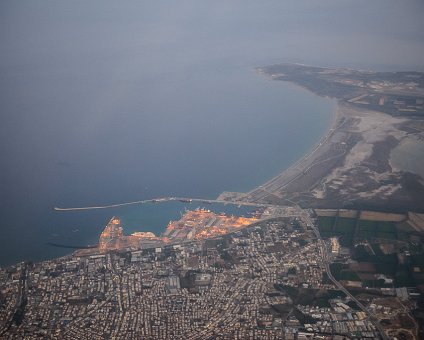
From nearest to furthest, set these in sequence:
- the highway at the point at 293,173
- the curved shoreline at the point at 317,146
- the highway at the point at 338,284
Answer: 1. the highway at the point at 338,284
2. the highway at the point at 293,173
3. the curved shoreline at the point at 317,146

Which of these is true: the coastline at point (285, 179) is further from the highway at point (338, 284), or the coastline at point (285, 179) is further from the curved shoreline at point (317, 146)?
the highway at point (338, 284)

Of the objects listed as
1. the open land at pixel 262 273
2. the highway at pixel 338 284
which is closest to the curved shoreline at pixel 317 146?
the open land at pixel 262 273

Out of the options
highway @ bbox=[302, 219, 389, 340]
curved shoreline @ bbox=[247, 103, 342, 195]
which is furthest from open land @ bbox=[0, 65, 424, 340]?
curved shoreline @ bbox=[247, 103, 342, 195]

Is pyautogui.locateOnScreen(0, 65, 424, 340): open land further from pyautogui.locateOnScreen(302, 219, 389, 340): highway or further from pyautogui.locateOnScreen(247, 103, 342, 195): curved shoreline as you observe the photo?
pyautogui.locateOnScreen(247, 103, 342, 195): curved shoreline

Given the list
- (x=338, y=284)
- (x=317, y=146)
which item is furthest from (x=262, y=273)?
(x=317, y=146)

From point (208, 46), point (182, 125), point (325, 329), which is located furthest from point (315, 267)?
point (208, 46)

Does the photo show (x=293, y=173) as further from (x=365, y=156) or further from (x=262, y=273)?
(x=262, y=273)

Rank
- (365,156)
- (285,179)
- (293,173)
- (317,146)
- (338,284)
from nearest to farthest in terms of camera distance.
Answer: (338,284) → (285,179) → (293,173) → (365,156) → (317,146)

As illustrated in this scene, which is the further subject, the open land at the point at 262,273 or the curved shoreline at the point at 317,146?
the curved shoreline at the point at 317,146
